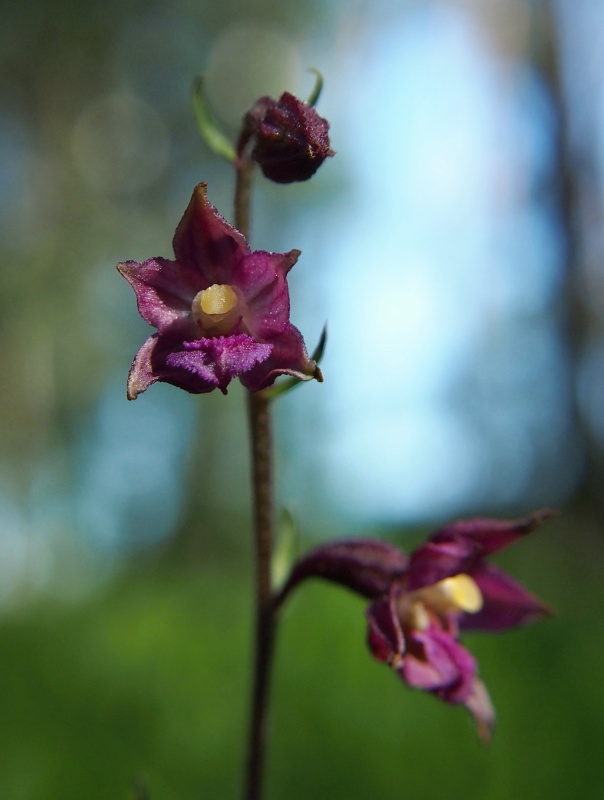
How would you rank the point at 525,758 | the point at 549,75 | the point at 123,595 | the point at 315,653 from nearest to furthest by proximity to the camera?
the point at 525,758, the point at 315,653, the point at 123,595, the point at 549,75

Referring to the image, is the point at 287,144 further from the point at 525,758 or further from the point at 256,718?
the point at 525,758

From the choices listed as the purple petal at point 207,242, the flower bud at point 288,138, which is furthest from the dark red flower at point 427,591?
the flower bud at point 288,138

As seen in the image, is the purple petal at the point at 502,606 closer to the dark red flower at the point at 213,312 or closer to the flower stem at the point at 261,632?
the flower stem at the point at 261,632

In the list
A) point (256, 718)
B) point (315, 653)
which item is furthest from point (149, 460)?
point (256, 718)

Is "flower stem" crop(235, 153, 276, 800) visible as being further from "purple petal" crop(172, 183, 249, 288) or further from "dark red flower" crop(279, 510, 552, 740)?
"purple petal" crop(172, 183, 249, 288)

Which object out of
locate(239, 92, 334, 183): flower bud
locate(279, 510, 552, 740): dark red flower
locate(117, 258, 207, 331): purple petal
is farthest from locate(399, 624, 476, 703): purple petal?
locate(239, 92, 334, 183): flower bud

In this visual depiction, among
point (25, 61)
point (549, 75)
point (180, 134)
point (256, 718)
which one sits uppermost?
point (25, 61)

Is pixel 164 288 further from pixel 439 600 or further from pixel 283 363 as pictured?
pixel 439 600
